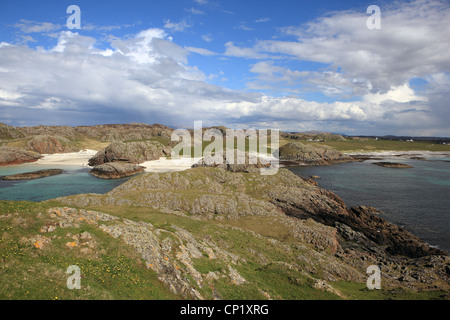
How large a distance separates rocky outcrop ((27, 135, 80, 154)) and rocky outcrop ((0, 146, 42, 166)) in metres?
22.8

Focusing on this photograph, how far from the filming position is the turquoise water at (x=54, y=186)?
78.2 m

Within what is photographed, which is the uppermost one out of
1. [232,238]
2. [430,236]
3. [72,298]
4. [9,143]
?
[9,143]

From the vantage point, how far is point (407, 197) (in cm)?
7894

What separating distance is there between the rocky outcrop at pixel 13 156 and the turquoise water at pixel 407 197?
167 m

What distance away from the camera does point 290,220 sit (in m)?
44.7

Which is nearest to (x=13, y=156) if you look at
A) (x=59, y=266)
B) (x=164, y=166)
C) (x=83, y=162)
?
(x=83, y=162)

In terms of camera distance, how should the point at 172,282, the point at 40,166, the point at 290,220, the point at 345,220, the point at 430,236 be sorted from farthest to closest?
the point at 40,166
the point at 345,220
the point at 430,236
the point at 290,220
the point at 172,282

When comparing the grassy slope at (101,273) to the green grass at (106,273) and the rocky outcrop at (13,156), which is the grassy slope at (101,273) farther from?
the rocky outcrop at (13,156)

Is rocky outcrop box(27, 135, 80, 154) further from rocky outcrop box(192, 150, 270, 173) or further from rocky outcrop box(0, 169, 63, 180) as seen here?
rocky outcrop box(192, 150, 270, 173)

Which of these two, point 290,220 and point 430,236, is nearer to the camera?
point 290,220

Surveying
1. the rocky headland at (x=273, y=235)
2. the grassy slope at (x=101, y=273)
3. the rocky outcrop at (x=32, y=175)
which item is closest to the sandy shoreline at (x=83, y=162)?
the rocky outcrop at (x=32, y=175)
